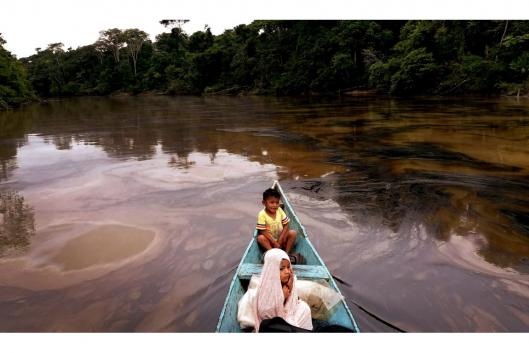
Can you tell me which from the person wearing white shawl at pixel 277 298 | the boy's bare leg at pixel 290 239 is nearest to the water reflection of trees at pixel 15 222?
the boy's bare leg at pixel 290 239

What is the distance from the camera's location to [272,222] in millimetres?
4023

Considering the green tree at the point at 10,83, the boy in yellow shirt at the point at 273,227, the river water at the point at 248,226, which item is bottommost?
the river water at the point at 248,226

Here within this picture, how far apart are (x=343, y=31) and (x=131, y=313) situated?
2929 centimetres

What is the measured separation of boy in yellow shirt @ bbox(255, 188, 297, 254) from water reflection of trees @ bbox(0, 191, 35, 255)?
318 centimetres

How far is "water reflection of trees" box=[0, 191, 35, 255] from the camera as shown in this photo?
505 centimetres

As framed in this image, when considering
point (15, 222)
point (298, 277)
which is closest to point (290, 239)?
point (298, 277)

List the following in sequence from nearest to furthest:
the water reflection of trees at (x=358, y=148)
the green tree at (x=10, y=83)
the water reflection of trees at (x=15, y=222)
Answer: the water reflection of trees at (x=15, y=222) → the water reflection of trees at (x=358, y=148) → the green tree at (x=10, y=83)

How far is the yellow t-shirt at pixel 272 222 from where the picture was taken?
13.1 feet

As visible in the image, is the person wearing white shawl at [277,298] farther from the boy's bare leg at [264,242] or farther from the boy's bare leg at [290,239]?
the boy's bare leg at [290,239]

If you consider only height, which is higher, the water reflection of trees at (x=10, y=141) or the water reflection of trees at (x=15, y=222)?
the water reflection of trees at (x=10, y=141)

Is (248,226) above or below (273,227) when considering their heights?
below

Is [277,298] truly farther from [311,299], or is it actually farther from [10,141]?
[10,141]

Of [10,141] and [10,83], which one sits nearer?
[10,141]

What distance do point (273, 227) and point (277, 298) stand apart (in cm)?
157
